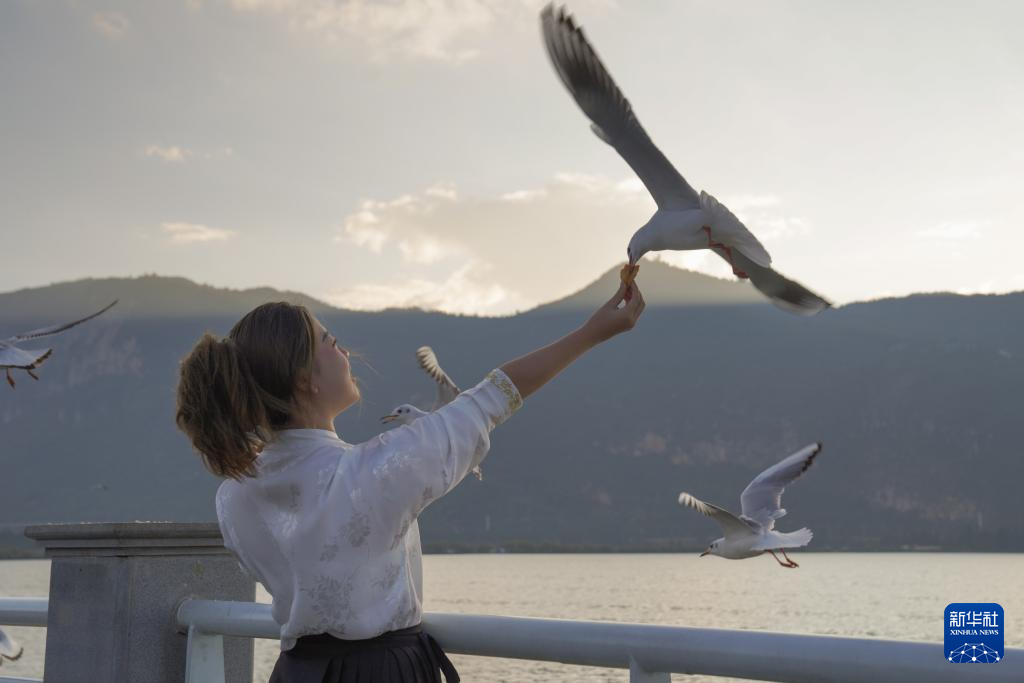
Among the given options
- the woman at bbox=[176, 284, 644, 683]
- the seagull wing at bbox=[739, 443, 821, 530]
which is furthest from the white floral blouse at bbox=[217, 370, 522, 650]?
the seagull wing at bbox=[739, 443, 821, 530]

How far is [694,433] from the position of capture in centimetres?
14288

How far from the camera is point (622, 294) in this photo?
7.72 ft

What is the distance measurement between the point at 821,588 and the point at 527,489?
4066 cm

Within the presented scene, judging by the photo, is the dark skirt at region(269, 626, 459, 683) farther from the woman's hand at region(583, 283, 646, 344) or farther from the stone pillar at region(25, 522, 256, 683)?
the stone pillar at region(25, 522, 256, 683)

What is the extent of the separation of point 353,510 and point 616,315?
658 mm

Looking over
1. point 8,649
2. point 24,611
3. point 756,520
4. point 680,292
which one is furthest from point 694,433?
point 24,611

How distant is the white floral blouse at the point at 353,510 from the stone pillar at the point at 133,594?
5.05 ft

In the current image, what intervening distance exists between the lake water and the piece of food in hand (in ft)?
118

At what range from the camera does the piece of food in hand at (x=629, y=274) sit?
2.30 m

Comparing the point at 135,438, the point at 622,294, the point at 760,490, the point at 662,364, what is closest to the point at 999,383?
the point at 662,364

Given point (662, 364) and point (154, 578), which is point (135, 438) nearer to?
point (662, 364)

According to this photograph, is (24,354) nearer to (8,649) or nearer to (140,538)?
(140,538)

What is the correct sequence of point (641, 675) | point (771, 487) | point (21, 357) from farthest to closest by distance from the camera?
point (771, 487)
point (21, 357)
point (641, 675)

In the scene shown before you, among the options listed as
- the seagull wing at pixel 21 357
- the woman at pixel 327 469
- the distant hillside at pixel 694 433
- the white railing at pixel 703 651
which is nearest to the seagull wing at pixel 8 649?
the seagull wing at pixel 21 357
